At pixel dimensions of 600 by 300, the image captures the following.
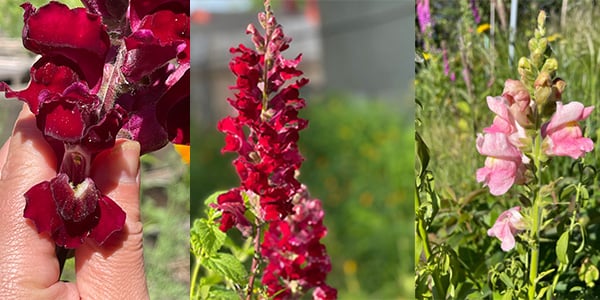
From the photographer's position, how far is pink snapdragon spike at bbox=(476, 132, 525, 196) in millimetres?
647

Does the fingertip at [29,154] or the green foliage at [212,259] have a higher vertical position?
the fingertip at [29,154]

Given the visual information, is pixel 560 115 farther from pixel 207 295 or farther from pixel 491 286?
pixel 207 295

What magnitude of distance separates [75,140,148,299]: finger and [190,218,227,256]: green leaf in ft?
0.33

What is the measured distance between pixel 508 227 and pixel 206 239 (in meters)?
0.25

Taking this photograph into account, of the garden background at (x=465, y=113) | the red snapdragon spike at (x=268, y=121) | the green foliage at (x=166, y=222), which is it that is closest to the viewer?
the red snapdragon spike at (x=268, y=121)

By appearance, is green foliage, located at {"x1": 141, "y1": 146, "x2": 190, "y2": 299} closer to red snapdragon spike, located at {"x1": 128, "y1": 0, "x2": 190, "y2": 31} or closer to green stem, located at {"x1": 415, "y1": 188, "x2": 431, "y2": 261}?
green stem, located at {"x1": 415, "y1": 188, "x2": 431, "y2": 261}

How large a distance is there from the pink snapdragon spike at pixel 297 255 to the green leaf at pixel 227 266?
0.16 feet

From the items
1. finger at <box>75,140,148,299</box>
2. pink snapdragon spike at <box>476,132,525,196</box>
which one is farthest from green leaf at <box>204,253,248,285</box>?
pink snapdragon spike at <box>476,132,525,196</box>

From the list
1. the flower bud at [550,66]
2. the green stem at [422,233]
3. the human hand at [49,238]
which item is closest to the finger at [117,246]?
the human hand at [49,238]

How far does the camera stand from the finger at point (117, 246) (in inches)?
19.0

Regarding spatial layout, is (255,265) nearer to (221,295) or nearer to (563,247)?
(221,295)

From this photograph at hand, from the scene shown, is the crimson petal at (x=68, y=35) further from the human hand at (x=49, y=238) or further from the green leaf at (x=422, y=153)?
the green leaf at (x=422, y=153)

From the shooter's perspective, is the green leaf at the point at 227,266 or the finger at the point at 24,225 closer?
the finger at the point at 24,225

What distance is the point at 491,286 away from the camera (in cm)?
72
